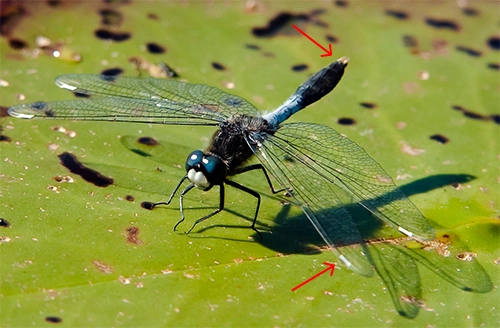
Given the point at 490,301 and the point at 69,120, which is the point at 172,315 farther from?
the point at 69,120

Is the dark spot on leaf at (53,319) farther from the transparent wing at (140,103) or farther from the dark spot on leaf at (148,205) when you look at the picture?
the transparent wing at (140,103)

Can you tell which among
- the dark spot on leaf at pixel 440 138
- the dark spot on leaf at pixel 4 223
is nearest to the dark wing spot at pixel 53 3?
the dark spot on leaf at pixel 4 223

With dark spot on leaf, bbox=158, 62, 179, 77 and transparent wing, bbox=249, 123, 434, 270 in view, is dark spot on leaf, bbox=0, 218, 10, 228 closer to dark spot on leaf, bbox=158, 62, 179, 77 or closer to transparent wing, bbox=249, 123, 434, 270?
transparent wing, bbox=249, 123, 434, 270

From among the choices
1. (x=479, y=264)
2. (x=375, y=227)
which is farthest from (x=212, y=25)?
(x=479, y=264)

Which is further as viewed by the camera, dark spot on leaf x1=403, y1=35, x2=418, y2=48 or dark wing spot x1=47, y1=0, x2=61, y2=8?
dark spot on leaf x1=403, y1=35, x2=418, y2=48

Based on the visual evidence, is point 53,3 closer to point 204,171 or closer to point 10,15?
point 10,15

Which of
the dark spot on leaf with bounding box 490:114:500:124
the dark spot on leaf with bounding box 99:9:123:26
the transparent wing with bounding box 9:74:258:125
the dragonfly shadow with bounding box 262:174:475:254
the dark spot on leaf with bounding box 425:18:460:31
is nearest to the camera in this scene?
the dragonfly shadow with bounding box 262:174:475:254

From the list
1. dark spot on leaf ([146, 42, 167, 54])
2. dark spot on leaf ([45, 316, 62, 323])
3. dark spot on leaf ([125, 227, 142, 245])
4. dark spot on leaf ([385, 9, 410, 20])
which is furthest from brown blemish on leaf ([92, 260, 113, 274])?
dark spot on leaf ([385, 9, 410, 20])
